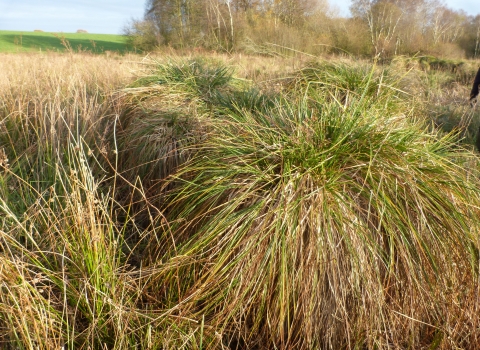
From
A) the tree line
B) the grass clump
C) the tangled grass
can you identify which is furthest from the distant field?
the grass clump

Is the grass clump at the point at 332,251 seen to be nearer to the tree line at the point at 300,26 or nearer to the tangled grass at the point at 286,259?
the tangled grass at the point at 286,259

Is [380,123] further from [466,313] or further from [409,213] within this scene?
[466,313]

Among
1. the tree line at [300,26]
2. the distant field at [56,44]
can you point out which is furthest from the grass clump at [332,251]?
the distant field at [56,44]

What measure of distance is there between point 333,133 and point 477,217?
2.66ft

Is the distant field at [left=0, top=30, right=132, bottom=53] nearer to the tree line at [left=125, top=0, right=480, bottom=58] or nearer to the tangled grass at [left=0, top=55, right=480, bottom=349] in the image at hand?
the tree line at [left=125, top=0, right=480, bottom=58]

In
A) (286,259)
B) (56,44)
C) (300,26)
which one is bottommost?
(286,259)

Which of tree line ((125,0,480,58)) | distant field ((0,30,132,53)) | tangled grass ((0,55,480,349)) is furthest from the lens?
distant field ((0,30,132,53))

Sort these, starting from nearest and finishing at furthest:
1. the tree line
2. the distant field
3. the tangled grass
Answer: the tangled grass
the tree line
the distant field

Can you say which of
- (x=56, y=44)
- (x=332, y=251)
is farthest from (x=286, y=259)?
(x=56, y=44)

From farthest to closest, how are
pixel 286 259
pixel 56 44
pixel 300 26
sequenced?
pixel 56 44
pixel 300 26
pixel 286 259

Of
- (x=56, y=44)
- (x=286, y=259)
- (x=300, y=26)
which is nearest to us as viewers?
(x=286, y=259)

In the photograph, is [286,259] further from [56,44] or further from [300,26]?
[56,44]

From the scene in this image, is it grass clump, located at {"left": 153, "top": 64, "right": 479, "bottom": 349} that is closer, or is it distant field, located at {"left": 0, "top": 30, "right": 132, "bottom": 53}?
grass clump, located at {"left": 153, "top": 64, "right": 479, "bottom": 349}

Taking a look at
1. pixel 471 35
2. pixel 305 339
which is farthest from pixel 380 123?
pixel 471 35
